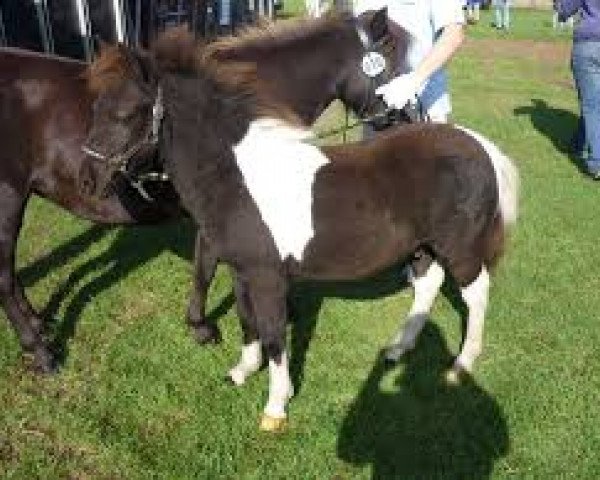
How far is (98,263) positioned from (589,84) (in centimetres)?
546

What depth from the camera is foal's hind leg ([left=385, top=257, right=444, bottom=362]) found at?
15.5 ft

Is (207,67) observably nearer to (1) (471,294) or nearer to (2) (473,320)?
(1) (471,294)

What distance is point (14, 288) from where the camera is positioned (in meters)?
4.48

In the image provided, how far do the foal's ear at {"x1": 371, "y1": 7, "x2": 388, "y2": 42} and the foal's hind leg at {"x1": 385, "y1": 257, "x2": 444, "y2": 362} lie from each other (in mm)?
1363

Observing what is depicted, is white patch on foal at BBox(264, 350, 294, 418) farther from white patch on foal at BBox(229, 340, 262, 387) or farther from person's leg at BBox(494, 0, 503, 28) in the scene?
person's leg at BBox(494, 0, 503, 28)

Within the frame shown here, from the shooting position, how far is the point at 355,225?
379cm

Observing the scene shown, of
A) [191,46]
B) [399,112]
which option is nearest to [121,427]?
[191,46]

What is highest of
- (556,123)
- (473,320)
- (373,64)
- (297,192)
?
(373,64)

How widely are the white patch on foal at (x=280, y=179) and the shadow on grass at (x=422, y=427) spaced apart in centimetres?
105

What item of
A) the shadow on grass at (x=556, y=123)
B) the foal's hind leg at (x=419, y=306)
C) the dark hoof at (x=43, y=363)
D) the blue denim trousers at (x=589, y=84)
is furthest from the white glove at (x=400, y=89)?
the shadow on grass at (x=556, y=123)

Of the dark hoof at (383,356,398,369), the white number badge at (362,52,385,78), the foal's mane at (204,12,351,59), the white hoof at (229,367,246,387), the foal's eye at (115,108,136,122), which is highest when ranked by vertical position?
the foal's mane at (204,12,351,59)

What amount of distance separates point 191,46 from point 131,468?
6.59ft

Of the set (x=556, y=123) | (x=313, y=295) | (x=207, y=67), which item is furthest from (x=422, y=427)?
(x=556, y=123)

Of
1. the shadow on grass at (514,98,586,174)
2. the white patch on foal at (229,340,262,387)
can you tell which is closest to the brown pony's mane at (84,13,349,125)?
the white patch on foal at (229,340,262,387)
